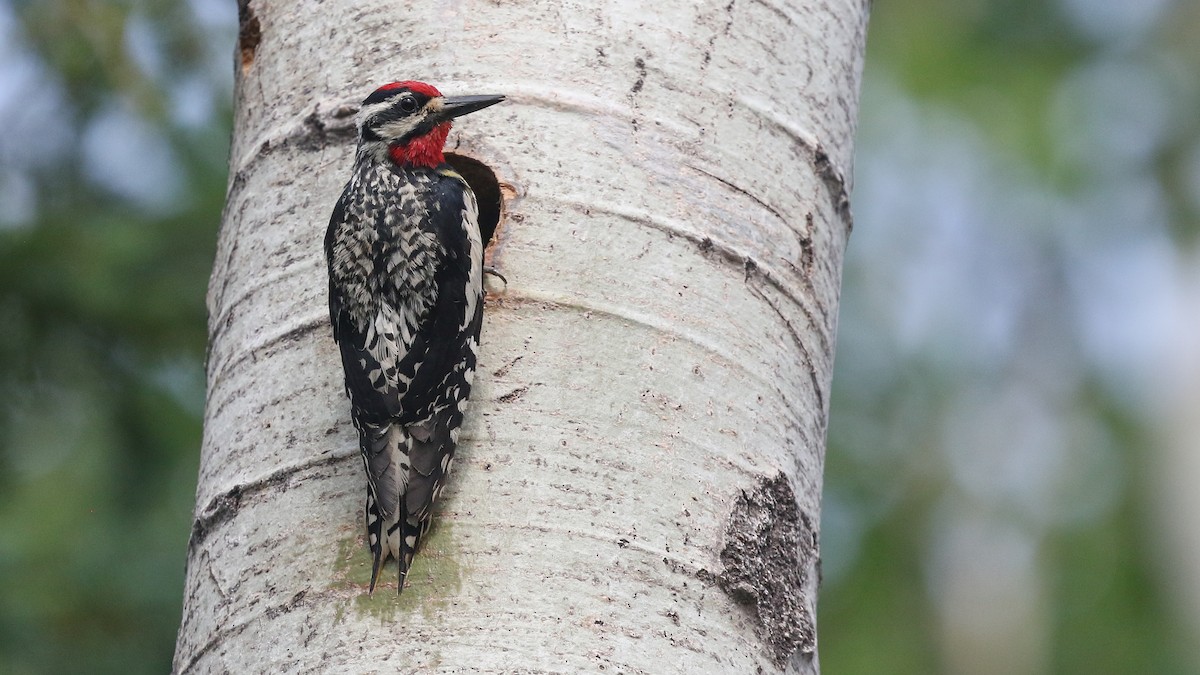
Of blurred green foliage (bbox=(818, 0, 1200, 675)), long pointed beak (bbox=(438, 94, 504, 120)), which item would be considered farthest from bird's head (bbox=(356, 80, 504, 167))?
blurred green foliage (bbox=(818, 0, 1200, 675))

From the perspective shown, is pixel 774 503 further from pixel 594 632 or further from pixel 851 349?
pixel 851 349

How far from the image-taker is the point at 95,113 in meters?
4.97

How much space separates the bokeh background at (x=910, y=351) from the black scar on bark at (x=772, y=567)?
262cm

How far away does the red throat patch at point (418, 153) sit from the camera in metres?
2.93

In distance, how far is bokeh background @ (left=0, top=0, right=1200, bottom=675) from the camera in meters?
4.57

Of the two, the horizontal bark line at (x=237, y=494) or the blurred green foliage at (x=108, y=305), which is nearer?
the horizontal bark line at (x=237, y=494)

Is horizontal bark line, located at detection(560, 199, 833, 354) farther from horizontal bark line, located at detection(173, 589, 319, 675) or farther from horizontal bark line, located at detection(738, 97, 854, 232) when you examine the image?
horizontal bark line, located at detection(173, 589, 319, 675)

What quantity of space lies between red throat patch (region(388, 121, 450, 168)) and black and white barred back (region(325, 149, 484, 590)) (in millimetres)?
63

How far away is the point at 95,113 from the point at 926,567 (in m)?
5.26

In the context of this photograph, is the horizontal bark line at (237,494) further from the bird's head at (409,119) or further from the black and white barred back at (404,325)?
the bird's head at (409,119)

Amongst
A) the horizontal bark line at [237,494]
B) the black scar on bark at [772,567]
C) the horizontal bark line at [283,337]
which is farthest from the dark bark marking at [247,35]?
the black scar on bark at [772,567]

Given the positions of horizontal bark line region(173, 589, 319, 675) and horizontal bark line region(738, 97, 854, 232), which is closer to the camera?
horizontal bark line region(173, 589, 319, 675)

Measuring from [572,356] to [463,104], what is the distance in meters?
0.56

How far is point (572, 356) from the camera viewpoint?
2.40 meters
